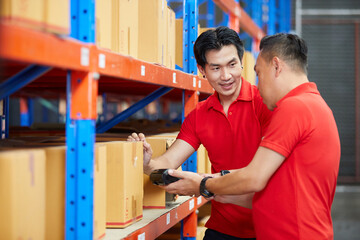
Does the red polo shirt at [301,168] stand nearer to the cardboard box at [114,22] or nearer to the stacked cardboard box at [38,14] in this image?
the cardboard box at [114,22]

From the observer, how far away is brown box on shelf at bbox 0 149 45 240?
154 cm

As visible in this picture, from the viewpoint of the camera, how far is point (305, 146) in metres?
A: 2.15

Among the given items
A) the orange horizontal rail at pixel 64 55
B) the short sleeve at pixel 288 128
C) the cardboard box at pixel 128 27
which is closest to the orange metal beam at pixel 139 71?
the orange horizontal rail at pixel 64 55

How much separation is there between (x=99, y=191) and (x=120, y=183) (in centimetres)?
30

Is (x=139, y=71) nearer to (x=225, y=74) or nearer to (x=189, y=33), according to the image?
(x=225, y=74)

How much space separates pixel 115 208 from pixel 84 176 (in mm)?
580

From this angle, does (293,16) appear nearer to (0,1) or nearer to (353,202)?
(353,202)

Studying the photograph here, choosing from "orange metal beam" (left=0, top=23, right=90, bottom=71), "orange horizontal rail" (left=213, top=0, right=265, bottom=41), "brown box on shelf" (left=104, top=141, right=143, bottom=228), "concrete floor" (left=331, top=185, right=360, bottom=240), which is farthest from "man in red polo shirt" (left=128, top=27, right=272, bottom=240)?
"concrete floor" (left=331, top=185, right=360, bottom=240)

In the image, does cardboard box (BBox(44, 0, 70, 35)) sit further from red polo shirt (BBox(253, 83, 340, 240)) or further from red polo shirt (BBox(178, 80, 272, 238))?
red polo shirt (BBox(178, 80, 272, 238))

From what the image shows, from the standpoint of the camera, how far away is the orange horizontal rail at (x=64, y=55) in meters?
1.32

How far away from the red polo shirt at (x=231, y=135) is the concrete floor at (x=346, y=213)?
4.98 metres

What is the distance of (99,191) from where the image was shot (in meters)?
2.02

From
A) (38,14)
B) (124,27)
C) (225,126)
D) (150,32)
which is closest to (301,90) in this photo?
(225,126)

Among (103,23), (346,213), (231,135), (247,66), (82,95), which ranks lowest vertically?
(346,213)
